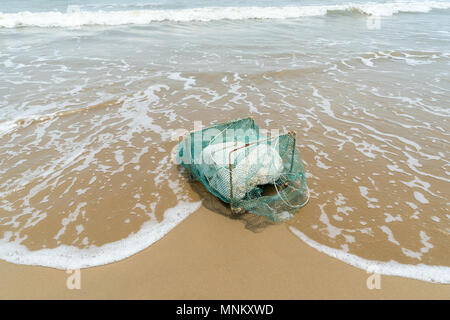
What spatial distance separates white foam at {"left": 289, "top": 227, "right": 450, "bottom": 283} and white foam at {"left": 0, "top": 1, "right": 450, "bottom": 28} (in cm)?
2363

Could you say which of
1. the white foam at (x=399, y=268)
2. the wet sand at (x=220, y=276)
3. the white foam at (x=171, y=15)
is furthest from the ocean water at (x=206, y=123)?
the white foam at (x=171, y=15)

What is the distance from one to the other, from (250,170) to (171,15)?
77.1ft

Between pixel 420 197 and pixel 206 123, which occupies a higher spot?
pixel 206 123

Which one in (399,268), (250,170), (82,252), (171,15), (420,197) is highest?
(171,15)

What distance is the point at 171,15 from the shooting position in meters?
23.8

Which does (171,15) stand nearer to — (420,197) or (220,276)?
(420,197)

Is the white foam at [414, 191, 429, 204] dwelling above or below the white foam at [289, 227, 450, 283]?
above

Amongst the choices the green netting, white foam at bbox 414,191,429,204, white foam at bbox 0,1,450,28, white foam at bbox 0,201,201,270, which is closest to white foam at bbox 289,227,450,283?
the green netting

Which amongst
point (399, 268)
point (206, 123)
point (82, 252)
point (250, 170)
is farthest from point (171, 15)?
point (399, 268)

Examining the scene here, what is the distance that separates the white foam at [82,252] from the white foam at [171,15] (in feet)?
72.8

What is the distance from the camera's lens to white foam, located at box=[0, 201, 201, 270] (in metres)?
4.07

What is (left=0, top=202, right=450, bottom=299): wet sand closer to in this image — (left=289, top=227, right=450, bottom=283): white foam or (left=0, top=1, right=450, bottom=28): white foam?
(left=289, top=227, right=450, bottom=283): white foam

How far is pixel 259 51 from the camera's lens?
14.7m
